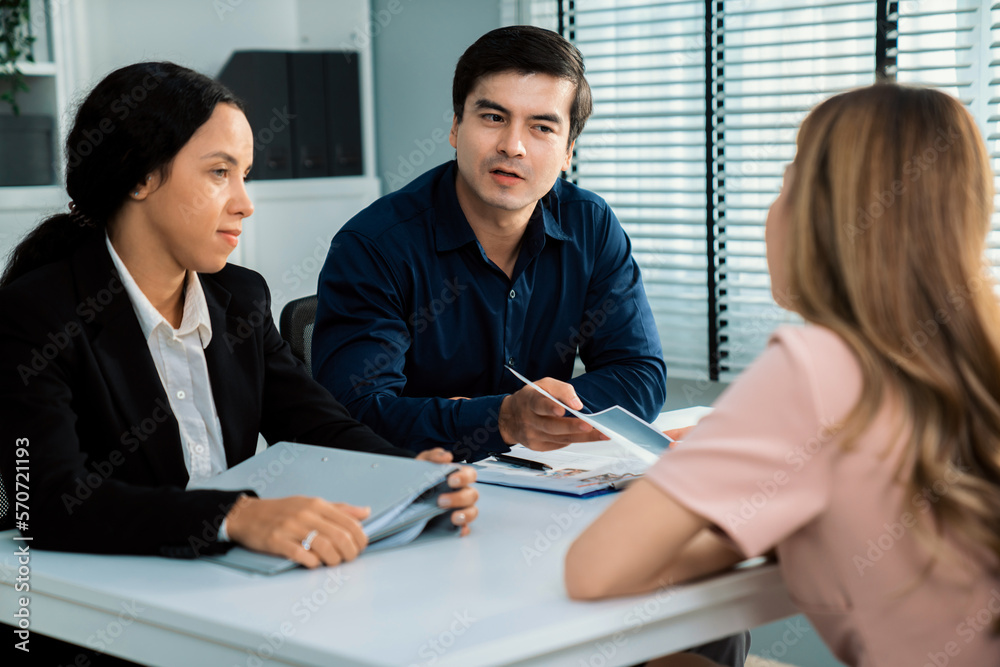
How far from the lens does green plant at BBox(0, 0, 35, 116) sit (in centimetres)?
280

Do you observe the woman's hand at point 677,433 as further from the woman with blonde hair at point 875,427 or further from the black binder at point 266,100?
the black binder at point 266,100

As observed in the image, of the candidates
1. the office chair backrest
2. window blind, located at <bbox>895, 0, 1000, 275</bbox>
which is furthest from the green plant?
window blind, located at <bbox>895, 0, 1000, 275</bbox>

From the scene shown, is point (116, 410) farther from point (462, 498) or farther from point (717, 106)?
point (717, 106)

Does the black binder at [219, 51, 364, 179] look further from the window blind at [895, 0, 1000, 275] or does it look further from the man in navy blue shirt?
the window blind at [895, 0, 1000, 275]

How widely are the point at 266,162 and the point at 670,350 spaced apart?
1.46 metres

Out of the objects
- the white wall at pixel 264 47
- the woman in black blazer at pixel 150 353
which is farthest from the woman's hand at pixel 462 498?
the white wall at pixel 264 47

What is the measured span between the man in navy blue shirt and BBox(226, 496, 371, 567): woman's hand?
639 mm

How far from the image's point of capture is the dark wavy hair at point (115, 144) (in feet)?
4.45

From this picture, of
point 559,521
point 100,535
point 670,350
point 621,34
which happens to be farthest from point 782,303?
point 621,34

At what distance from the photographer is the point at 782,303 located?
3.50 ft

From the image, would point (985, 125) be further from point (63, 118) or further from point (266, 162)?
point (63, 118)

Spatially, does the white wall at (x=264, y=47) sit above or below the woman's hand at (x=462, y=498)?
above

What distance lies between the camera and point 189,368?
1413mm

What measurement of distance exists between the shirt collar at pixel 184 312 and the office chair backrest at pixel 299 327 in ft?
1.93
